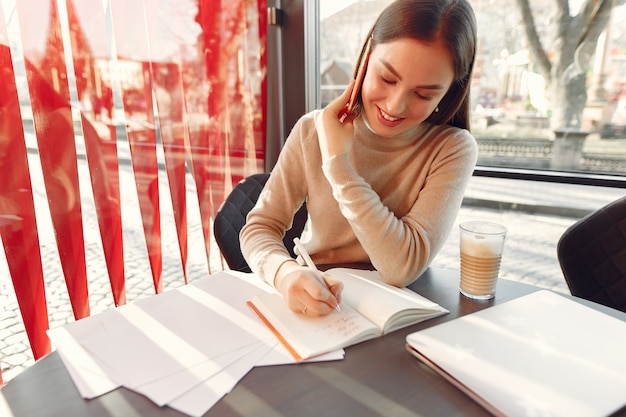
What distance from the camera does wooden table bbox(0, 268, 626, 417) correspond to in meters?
0.53

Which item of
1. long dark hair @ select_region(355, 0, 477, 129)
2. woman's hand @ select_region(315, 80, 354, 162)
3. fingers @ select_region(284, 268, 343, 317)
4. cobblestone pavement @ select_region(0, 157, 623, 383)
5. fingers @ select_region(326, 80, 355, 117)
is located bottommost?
cobblestone pavement @ select_region(0, 157, 623, 383)

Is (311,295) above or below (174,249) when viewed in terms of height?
above

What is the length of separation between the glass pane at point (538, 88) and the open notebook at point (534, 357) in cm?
113

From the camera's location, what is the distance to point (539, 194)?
→ 2098 mm

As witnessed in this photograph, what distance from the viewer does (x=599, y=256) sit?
3.54 ft

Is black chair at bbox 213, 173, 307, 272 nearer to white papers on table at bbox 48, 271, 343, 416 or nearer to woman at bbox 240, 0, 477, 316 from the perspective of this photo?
woman at bbox 240, 0, 477, 316

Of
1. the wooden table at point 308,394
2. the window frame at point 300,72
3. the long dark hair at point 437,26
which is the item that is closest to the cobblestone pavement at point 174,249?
the window frame at point 300,72

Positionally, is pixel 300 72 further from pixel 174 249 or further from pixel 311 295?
pixel 311 295

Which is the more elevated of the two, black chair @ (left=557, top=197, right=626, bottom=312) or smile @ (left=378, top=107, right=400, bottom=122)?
smile @ (left=378, top=107, right=400, bottom=122)

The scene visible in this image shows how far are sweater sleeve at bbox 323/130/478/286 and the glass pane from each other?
29.8 inches

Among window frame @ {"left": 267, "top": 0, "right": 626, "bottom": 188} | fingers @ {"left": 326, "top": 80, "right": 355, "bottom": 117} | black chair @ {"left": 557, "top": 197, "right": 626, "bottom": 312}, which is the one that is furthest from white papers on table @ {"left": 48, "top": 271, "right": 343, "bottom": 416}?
window frame @ {"left": 267, "top": 0, "right": 626, "bottom": 188}

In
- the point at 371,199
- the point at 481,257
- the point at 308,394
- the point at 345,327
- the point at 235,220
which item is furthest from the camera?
the point at 235,220

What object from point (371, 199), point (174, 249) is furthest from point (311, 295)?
point (174, 249)

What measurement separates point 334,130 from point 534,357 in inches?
24.6
